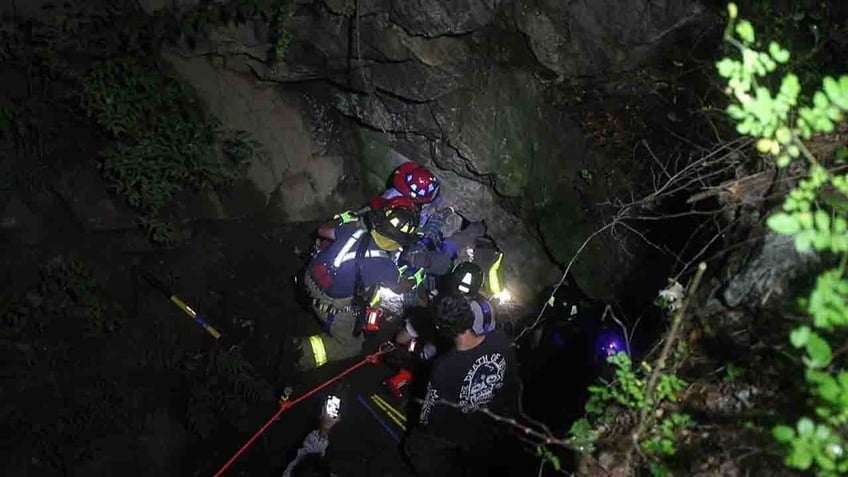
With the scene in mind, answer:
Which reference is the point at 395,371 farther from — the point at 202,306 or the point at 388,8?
the point at 388,8

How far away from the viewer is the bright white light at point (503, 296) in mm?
7894

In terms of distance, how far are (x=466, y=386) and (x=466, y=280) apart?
50.9 inches

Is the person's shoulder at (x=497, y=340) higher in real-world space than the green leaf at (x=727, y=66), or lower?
lower

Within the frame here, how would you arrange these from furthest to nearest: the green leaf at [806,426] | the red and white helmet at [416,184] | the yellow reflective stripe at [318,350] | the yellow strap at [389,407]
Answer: the yellow strap at [389,407] → the red and white helmet at [416,184] → the yellow reflective stripe at [318,350] → the green leaf at [806,426]

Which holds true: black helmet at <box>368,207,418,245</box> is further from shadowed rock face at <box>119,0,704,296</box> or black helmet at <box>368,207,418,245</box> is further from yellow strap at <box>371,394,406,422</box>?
yellow strap at <box>371,394,406,422</box>

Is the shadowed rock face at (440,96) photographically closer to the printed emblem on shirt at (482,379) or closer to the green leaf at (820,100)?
the printed emblem on shirt at (482,379)

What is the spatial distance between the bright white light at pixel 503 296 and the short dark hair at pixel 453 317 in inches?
104

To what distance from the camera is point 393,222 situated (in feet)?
21.0

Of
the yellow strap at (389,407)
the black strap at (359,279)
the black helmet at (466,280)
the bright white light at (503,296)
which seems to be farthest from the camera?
the bright white light at (503,296)

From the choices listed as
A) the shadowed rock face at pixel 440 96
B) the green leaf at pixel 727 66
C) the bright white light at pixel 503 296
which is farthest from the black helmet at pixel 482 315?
the green leaf at pixel 727 66

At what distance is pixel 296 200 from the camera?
28.2 feet

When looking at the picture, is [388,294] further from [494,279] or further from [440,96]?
[440,96]

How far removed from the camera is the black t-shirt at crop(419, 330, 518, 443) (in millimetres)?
5352

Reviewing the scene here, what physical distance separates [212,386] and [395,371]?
2342 millimetres
